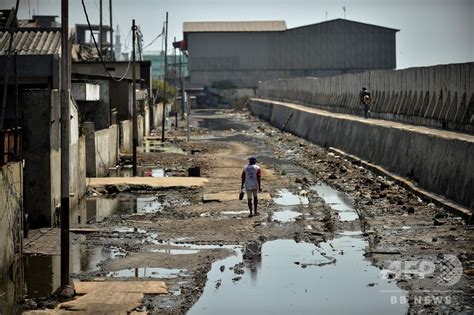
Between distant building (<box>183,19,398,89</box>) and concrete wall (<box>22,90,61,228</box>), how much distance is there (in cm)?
8481

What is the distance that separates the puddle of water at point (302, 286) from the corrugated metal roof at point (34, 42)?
11778mm

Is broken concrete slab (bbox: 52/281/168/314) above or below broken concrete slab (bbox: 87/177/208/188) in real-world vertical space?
above

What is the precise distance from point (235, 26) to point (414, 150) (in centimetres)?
8742

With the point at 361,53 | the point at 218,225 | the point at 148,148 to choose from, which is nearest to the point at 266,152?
the point at 148,148

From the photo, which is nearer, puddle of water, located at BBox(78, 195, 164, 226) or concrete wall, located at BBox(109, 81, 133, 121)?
puddle of water, located at BBox(78, 195, 164, 226)

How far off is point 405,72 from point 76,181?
18.4m

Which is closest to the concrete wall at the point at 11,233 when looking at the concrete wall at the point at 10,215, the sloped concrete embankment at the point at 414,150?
the concrete wall at the point at 10,215

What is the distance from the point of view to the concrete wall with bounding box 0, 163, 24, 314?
13.5m

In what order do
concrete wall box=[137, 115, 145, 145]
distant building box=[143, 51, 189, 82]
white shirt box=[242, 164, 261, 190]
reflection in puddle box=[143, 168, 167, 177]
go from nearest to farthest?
white shirt box=[242, 164, 261, 190] < reflection in puddle box=[143, 168, 167, 177] < concrete wall box=[137, 115, 145, 145] < distant building box=[143, 51, 189, 82]

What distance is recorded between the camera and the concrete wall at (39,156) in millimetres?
19109

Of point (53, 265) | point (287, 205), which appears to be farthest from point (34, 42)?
point (53, 265)

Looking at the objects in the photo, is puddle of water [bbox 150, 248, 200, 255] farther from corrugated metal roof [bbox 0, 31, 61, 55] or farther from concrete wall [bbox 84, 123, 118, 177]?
concrete wall [bbox 84, 123, 118, 177]

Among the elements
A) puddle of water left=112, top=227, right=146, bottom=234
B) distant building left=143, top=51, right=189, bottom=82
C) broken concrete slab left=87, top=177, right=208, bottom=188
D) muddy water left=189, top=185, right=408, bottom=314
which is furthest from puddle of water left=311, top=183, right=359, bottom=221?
distant building left=143, top=51, right=189, bottom=82

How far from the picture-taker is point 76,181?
23141 mm
